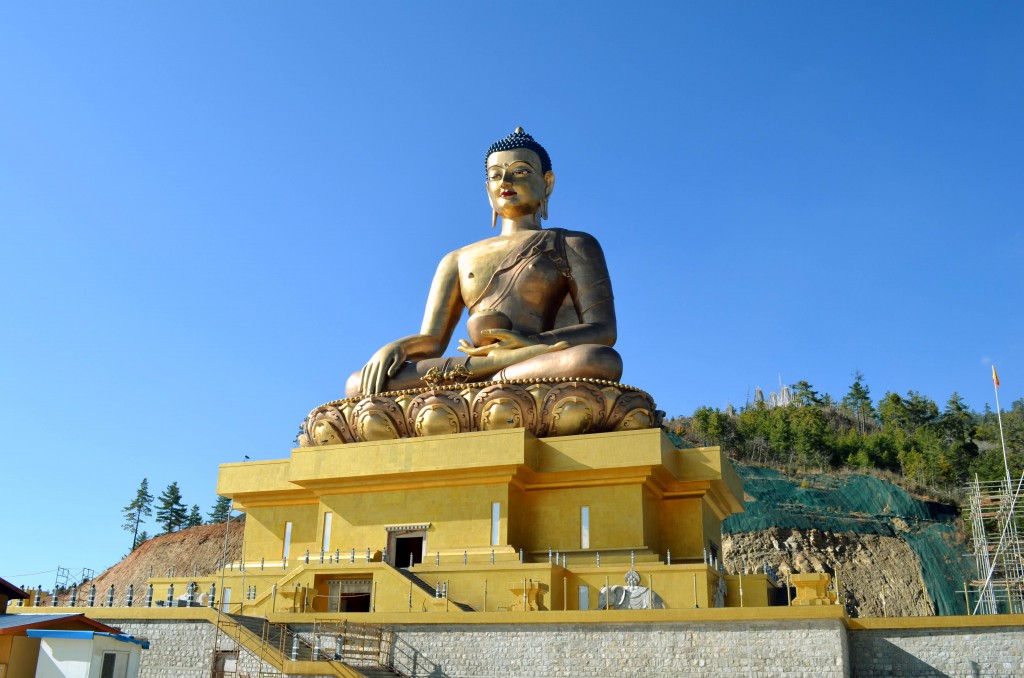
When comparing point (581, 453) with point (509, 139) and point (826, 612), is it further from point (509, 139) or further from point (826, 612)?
point (509, 139)

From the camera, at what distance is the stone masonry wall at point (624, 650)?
37.4 ft

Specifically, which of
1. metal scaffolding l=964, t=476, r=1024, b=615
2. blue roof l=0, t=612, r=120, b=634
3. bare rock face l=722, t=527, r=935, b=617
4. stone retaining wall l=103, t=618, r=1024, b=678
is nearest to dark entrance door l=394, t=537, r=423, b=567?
stone retaining wall l=103, t=618, r=1024, b=678

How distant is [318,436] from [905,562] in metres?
25.1

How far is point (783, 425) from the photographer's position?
49250mm

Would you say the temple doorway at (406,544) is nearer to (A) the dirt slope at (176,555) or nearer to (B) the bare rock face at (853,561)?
(B) the bare rock face at (853,561)

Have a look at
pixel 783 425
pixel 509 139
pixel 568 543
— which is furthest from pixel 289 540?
pixel 783 425

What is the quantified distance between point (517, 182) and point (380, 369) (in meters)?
4.97

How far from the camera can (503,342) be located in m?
18.0

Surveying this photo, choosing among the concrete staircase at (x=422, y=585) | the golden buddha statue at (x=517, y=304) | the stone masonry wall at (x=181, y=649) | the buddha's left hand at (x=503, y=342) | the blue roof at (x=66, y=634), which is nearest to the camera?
the blue roof at (x=66, y=634)

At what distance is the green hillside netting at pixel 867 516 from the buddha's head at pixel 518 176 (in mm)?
20422

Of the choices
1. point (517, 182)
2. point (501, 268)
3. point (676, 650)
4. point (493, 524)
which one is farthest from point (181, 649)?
point (517, 182)

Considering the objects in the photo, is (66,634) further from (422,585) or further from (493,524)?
(493,524)

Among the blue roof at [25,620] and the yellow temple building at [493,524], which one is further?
the yellow temple building at [493,524]

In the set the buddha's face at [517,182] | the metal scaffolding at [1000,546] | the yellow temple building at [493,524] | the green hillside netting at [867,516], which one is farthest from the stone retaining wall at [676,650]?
the green hillside netting at [867,516]
